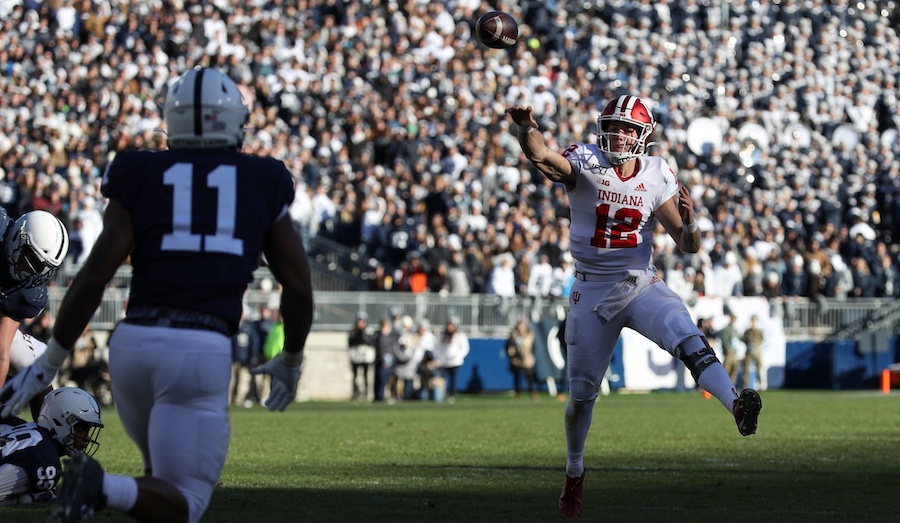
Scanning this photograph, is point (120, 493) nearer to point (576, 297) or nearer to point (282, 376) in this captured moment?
point (282, 376)

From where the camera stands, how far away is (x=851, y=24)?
1350 inches

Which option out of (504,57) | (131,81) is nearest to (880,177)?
(504,57)

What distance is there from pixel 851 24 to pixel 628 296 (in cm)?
2788

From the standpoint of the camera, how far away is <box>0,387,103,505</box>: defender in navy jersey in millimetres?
7451

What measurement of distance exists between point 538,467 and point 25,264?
4.66 metres

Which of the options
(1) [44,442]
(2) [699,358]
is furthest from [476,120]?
(1) [44,442]

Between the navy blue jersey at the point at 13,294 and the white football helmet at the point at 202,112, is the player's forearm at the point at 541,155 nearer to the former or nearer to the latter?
the navy blue jersey at the point at 13,294

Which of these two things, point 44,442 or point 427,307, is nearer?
point 44,442

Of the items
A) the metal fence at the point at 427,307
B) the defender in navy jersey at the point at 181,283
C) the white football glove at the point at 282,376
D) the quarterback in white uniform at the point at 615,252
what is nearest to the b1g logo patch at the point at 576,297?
the quarterback in white uniform at the point at 615,252

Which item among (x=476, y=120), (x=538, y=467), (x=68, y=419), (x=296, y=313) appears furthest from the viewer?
(x=476, y=120)

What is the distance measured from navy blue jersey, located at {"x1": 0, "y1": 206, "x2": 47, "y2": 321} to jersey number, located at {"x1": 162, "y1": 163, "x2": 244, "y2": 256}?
8.57ft

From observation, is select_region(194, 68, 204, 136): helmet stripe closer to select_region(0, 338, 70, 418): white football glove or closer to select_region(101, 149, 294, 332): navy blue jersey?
select_region(101, 149, 294, 332): navy blue jersey

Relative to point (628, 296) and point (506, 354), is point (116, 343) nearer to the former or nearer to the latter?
point (628, 296)

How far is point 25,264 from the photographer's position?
24.0ft
